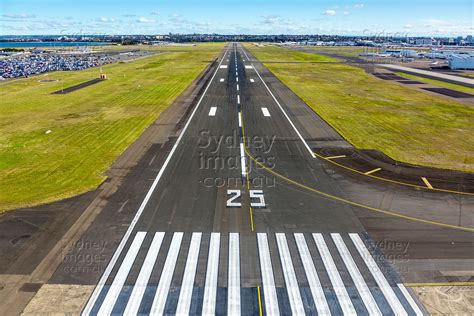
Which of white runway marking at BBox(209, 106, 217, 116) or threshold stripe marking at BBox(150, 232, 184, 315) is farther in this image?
white runway marking at BBox(209, 106, 217, 116)

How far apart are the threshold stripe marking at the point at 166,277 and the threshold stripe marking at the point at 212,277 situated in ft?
5.99

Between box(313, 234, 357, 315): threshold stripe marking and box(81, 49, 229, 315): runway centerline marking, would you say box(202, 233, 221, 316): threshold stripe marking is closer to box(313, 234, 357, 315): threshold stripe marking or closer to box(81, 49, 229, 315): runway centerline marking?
box(81, 49, 229, 315): runway centerline marking

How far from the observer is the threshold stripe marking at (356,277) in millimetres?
14953

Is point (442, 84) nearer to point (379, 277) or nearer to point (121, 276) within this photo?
point (379, 277)

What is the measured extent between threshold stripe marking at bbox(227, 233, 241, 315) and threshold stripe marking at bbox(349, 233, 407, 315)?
6.98 meters

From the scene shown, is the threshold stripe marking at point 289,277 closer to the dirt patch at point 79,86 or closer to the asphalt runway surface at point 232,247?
the asphalt runway surface at point 232,247

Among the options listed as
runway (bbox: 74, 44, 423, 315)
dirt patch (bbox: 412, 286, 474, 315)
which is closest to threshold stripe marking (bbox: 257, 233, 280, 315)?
runway (bbox: 74, 44, 423, 315)

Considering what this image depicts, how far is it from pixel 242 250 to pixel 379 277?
7.28 meters

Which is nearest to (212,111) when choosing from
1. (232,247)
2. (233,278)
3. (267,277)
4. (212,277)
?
(232,247)

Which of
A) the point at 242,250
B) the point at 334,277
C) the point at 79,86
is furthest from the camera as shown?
the point at 79,86

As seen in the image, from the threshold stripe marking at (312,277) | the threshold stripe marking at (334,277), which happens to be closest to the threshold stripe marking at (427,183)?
the threshold stripe marking at (334,277)

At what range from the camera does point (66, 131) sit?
4081 centimetres

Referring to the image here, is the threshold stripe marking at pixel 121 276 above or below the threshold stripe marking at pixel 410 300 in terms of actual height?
above

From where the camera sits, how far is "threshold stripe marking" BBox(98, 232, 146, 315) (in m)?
14.6
